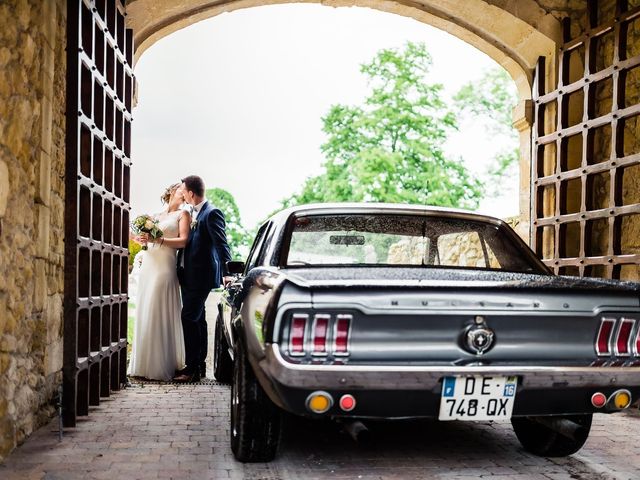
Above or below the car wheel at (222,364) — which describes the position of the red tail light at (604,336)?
above

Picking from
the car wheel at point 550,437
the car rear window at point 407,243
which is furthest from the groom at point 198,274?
the car wheel at point 550,437

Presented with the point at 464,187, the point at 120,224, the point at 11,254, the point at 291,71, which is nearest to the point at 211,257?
the point at 120,224

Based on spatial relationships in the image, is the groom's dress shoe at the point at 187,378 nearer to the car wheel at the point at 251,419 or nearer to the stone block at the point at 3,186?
the car wheel at the point at 251,419

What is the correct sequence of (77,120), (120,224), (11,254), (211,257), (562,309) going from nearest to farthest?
(562,309)
(11,254)
(77,120)
(120,224)
(211,257)

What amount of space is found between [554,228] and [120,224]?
4184 mm

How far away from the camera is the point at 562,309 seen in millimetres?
3453

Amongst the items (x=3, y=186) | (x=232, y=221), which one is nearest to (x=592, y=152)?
(x=3, y=186)

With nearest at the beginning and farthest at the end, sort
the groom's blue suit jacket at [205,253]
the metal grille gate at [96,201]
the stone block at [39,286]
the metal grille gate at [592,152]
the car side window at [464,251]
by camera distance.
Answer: the car side window at [464,251] < the stone block at [39,286] < the metal grille gate at [96,201] < the metal grille gate at [592,152] < the groom's blue suit jacket at [205,253]

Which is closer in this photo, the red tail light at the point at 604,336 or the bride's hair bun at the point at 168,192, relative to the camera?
the red tail light at the point at 604,336

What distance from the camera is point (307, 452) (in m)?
4.25

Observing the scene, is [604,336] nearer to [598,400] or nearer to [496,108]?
[598,400]

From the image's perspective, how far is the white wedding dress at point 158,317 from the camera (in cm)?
729

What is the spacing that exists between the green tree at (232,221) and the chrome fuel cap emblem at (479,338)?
4608 centimetres

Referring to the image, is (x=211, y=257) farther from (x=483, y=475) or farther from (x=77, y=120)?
(x=483, y=475)
